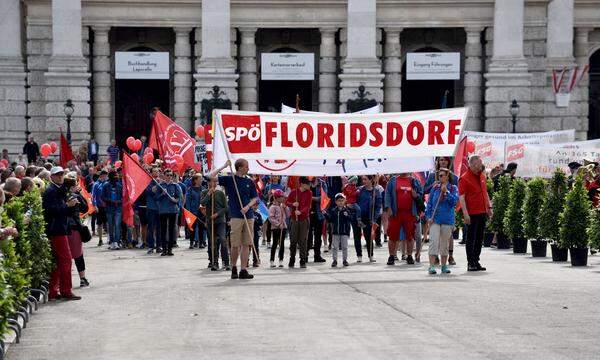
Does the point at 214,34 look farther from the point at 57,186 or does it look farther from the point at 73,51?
the point at 57,186

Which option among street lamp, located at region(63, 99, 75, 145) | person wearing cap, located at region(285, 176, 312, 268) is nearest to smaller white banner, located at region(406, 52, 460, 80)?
street lamp, located at region(63, 99, 75, 145)

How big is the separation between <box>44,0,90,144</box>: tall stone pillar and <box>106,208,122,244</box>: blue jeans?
17.3 metres

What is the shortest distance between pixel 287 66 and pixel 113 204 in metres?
18.6

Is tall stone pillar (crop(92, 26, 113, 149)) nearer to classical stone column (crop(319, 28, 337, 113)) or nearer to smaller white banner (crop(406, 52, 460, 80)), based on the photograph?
classical stone column (crop(319, 28, 337, 113))

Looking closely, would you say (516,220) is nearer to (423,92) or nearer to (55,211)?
(55,211)

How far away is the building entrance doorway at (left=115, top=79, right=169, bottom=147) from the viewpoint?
168ft

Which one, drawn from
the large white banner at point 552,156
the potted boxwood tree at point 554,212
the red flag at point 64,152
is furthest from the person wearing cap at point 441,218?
the large white banner at point 552,156

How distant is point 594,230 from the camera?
22.4 m

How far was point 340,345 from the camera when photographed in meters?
12.9

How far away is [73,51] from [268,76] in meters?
7.35

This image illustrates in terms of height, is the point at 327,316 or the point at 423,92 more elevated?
the point at 423,92

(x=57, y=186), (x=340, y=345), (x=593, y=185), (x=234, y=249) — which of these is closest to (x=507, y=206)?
(x=593, y=185)

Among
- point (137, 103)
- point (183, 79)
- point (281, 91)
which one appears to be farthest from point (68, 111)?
point (281, 91)

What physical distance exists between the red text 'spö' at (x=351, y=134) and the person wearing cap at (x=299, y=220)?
1670mm
